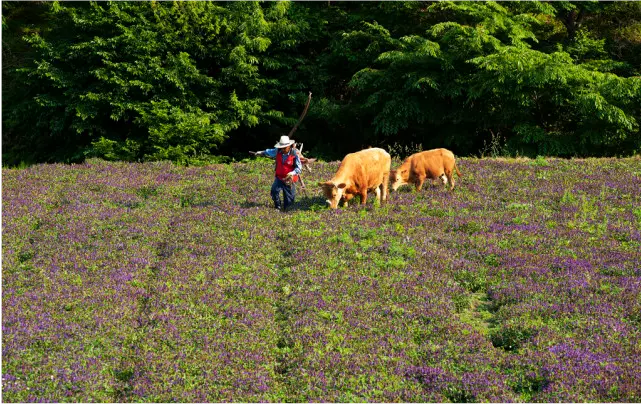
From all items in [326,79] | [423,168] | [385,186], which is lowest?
[385,186]

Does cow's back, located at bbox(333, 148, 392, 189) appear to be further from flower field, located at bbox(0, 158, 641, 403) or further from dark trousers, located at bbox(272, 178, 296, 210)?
dark trousers, located at bbox(272, 178, 296, 210)

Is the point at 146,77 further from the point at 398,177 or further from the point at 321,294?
the point at 321,294

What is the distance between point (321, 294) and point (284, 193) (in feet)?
19.7

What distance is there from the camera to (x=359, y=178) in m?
20.1

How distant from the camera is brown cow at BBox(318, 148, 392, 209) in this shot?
64.5ft

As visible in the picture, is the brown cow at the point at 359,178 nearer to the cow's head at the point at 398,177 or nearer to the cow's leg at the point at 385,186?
the cow's leg at the point at 385,186

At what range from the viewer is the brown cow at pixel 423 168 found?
21.7 metres

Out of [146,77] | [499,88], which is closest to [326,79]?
[146,77]

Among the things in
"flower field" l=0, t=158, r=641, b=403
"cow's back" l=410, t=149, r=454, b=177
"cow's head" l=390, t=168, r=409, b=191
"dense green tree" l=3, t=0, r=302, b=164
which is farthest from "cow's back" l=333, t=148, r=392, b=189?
"dense green tree" l=3, t=0, r=302, b=164

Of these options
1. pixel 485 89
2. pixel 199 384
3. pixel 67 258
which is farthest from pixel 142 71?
pixel 199 384

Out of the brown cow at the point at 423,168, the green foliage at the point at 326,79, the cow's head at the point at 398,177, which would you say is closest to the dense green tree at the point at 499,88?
the green foliage at the point at 326,79

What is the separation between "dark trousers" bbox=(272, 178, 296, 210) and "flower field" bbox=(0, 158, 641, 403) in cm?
52

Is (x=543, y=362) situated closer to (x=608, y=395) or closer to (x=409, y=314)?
(x=608, y=395)

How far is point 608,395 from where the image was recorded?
10.6m
